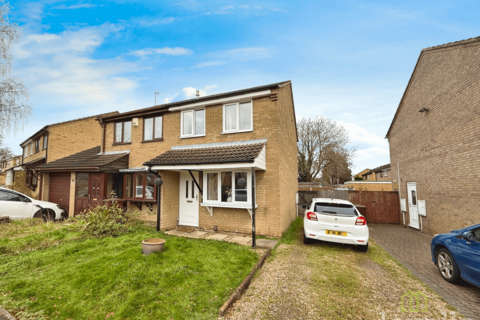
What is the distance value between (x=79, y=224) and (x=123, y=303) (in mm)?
5871

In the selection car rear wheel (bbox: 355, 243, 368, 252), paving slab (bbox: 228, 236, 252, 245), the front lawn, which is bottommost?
car rear wheel (bbox: 355, 243, 368, 252)

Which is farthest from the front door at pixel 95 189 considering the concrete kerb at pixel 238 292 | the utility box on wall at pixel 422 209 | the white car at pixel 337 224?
the utility box on wall at pixel 422 209

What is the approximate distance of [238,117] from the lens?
8.20m

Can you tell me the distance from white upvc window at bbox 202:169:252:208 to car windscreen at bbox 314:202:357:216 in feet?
7.60

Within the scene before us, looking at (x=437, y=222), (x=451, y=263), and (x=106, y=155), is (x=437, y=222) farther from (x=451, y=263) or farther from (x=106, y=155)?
(x=106, y=155)

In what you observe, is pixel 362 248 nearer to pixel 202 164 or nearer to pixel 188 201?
pixel 202 164

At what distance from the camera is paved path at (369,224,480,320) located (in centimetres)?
370

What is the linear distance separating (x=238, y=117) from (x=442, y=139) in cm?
879

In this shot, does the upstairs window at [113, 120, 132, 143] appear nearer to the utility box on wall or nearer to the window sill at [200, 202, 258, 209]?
the window sill at [200, 202, 258, 209]

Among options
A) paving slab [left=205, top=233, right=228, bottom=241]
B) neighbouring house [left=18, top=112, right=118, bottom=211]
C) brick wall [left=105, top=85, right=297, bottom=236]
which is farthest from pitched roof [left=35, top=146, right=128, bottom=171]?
paving slab [left=205, top=233, right=228, bottom=241]

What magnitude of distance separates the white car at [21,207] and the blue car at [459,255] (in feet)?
48.5

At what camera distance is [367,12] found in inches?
289

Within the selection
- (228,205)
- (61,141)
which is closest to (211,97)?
(228,205)

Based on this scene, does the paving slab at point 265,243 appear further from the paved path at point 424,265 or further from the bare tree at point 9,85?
the bare tree at point 9,85
